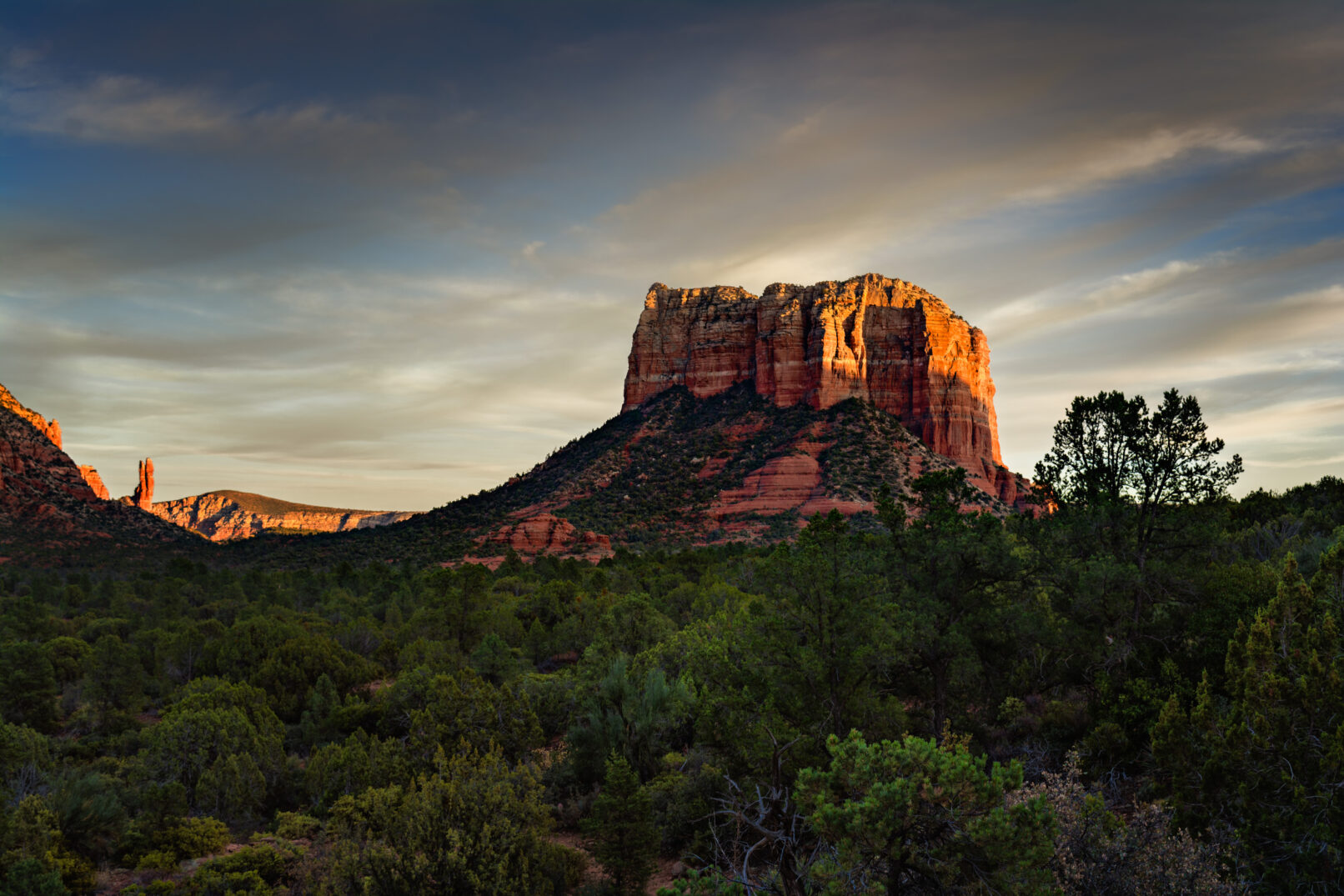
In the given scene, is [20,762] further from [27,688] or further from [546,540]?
[546,540]

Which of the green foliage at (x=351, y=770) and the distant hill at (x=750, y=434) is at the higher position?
the distant hill at (x=750, y=434)

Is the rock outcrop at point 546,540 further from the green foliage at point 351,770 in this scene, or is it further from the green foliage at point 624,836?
the green foliage at point 624,836

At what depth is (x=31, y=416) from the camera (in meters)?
124

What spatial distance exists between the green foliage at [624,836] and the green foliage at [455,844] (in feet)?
3.80

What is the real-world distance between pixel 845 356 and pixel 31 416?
135m

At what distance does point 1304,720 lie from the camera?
11234mm

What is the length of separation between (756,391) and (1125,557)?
318 feet

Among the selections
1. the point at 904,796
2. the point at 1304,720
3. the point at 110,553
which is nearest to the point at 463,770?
the point at 904,796

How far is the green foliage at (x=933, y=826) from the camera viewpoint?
7902mm

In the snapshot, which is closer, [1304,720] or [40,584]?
[1304,720]

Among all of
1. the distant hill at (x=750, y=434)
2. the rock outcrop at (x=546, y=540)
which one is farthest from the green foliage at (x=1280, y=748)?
the rock outcrop at (x=546, y=540)

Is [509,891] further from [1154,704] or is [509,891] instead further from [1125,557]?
[1125,557]

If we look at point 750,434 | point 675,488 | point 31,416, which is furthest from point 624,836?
point 31,416

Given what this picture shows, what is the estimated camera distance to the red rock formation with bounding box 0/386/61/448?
103 m
